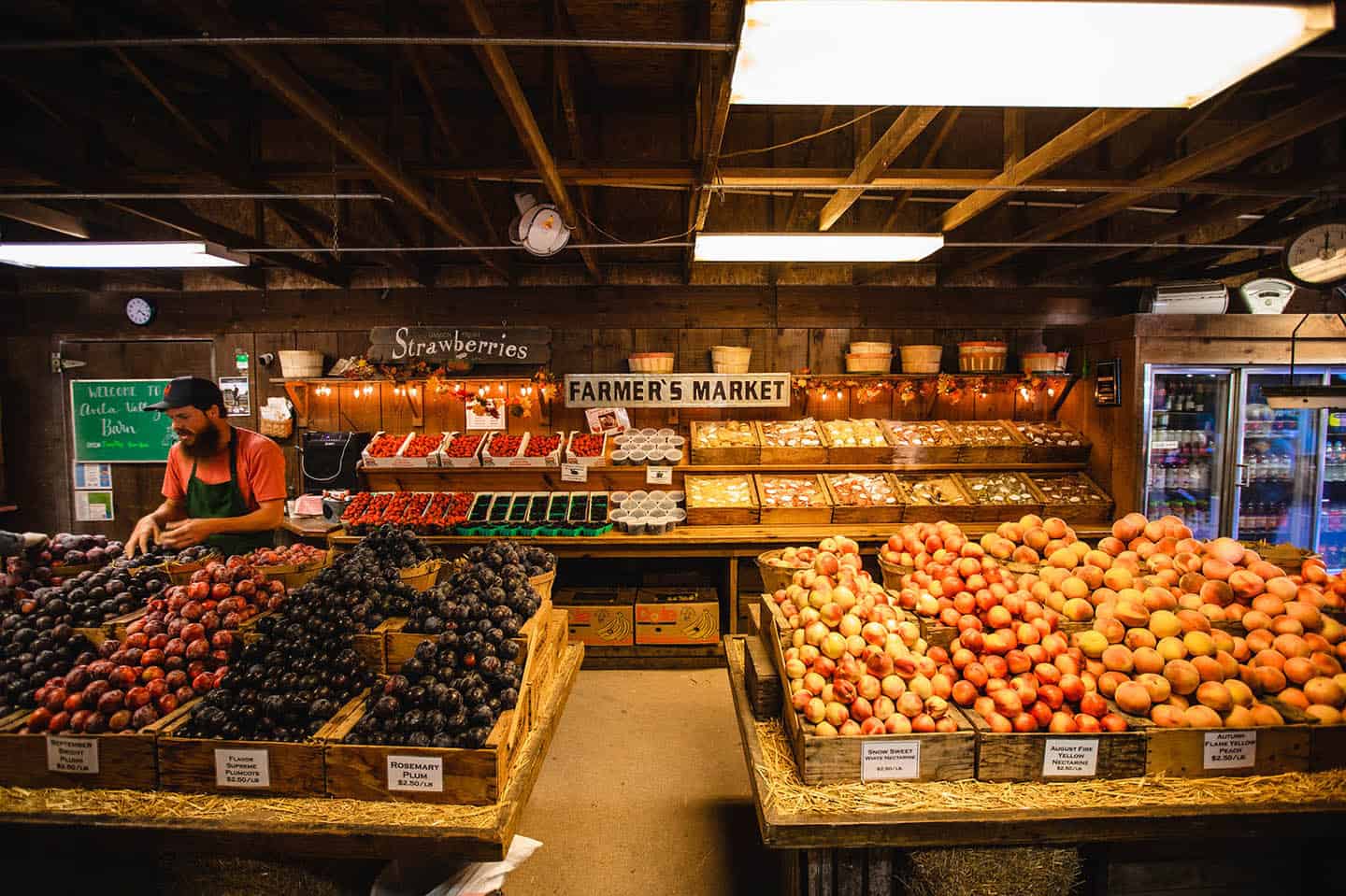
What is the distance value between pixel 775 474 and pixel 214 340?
20.5 ft

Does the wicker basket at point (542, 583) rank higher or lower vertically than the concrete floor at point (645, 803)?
higher

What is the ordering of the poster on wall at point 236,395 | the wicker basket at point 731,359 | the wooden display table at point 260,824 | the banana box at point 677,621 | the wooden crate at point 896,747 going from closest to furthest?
the wooden display table at point 260,824 < the wooden crate at point 896,747 < the banana box at point 677,621 < the wicker basket at point 731,359 < the poster on wall at point 236,395

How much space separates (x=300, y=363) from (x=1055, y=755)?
6807 mm

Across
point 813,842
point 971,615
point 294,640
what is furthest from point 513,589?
point 971,615

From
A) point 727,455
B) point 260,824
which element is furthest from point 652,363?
point 260,824

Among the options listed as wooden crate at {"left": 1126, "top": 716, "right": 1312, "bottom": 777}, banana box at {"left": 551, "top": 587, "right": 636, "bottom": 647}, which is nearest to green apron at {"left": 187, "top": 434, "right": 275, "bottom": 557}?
banana box at {"left": 551, "top": 587, "right": 636, "bottom": 647}

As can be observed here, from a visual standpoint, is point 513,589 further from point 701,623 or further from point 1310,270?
point 1310,270

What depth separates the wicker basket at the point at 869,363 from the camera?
603 centimetres

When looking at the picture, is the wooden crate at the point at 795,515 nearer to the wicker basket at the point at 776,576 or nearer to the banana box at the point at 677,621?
the banana box at the point at 677,621

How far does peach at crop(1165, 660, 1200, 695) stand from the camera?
2277 mm

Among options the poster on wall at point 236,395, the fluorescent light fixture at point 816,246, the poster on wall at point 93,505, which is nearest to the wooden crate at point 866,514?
the fluorescent light fixture at point 816,246

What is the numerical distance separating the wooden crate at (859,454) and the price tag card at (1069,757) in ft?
12.5

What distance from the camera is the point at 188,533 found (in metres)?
3.66

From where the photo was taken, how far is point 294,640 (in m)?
2.36
